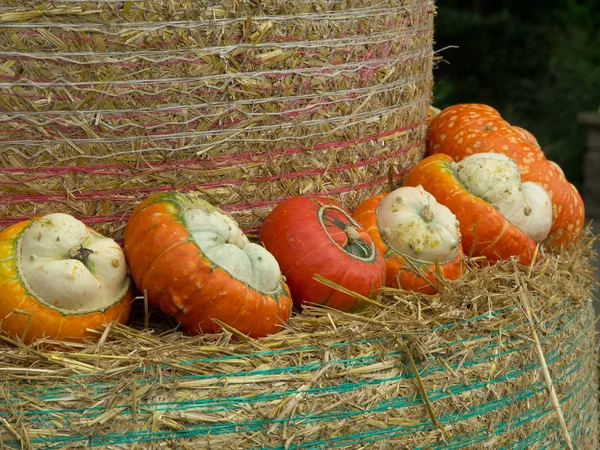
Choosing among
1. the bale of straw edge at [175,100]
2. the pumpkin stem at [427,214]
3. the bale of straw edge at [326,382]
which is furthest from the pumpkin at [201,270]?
the pumpkin stem at [427,214]

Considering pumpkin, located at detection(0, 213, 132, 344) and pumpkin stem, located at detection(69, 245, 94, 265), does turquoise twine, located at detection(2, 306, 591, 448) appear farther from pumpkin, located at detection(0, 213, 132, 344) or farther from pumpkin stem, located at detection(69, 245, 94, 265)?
pumpkin stem, located at detection(69, 245, 94, 265)

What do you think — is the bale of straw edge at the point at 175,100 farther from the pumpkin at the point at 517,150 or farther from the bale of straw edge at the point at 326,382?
the pumpkin at the point at 517,150

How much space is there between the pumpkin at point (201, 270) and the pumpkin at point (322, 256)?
0.35 ft

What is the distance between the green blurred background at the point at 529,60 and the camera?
10.1 metres

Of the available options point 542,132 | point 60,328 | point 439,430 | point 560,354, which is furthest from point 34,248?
point 542,132

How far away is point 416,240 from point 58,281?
1284 mm

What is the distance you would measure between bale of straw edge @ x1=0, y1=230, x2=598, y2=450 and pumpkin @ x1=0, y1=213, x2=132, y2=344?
8 cm

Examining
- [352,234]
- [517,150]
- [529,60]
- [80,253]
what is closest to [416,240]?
[352,234]

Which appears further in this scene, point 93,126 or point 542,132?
point 542,132

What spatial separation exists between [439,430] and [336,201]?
1032 mm

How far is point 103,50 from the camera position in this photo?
2.83 metres

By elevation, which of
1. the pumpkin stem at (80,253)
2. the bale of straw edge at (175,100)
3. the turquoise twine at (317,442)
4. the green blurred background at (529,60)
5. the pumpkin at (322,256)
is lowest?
the green blurred background at (529,60)

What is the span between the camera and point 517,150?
12.2 feet

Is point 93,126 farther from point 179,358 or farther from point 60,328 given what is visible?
point 179,358
